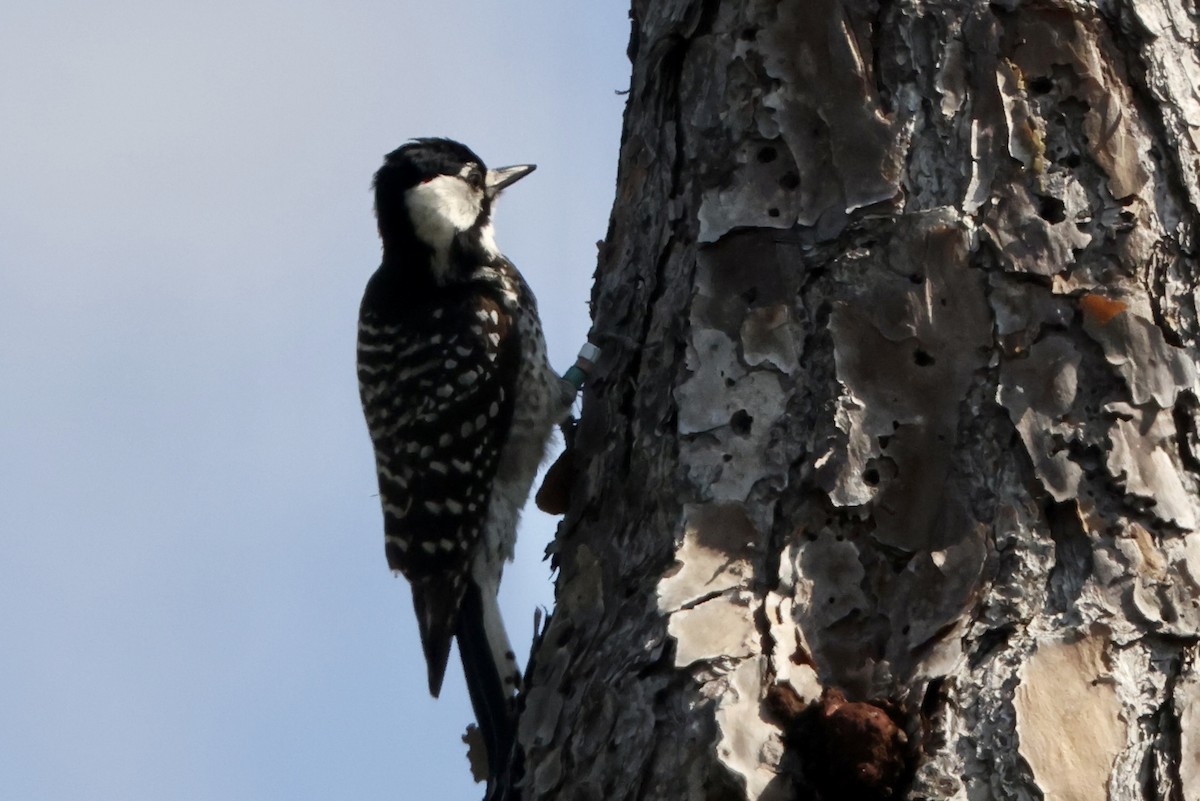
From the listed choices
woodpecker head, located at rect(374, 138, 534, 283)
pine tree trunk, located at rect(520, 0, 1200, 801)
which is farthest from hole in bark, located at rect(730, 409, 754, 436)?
woodpecker head, located at rect(374, 138, 534, 283)

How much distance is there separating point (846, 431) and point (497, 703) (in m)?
1.76

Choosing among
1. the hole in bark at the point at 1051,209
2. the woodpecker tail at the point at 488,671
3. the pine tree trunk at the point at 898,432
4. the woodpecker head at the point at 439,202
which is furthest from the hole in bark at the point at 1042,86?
the woodpecker head at the point at 439,202

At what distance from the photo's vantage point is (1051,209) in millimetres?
3107

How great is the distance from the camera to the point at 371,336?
528 centimetres

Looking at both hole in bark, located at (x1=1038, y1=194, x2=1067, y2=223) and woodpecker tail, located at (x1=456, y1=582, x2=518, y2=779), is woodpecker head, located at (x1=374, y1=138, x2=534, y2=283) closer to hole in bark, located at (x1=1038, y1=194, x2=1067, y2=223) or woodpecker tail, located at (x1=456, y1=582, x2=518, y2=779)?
woodpecker tail, located at (x1=456, y1=582, x2=518, y2=779)

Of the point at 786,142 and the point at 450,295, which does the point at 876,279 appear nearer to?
the point at 786,142

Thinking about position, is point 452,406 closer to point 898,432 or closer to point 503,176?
point 503,176

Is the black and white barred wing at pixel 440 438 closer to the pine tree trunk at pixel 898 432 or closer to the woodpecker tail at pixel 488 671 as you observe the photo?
the woodpecker tail at pixel 488 671

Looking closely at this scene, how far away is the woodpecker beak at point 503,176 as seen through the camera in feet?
18.6

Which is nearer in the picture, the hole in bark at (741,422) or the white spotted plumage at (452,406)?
the hole in bark at (741,422)

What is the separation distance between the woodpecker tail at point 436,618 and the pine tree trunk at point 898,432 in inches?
50.2

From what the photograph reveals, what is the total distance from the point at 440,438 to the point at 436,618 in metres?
A: 0.62

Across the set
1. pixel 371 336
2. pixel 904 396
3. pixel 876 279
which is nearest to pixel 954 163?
pixel 876 279

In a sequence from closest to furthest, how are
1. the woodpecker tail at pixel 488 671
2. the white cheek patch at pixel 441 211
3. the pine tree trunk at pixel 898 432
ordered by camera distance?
the pine tree trunk at pixel 898 432 → the woodpecker tail at pixel 488 671 → the white cheek patch at pixel 441 211
